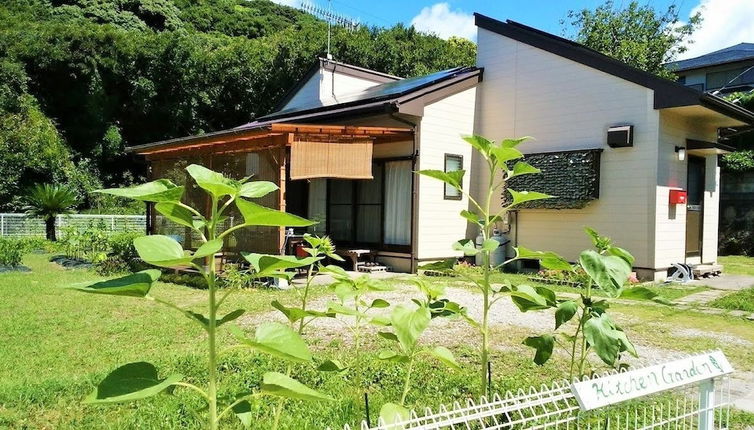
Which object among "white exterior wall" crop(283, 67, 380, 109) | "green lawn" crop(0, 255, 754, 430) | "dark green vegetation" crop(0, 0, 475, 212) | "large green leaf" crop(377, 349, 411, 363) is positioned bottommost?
"green lawn" crop(0, 255, 754, 430)

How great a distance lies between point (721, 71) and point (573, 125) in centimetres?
2210

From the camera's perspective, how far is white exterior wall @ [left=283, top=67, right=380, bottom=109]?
15.1 metres

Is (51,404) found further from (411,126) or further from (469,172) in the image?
(469,172)

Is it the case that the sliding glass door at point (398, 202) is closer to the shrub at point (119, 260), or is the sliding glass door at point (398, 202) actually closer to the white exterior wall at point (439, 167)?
the white exterior wall at point (439, 167)

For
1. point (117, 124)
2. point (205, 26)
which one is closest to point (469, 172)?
point (117, 124)

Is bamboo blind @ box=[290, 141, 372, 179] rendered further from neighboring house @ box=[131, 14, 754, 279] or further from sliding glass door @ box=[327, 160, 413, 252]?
sliding glass door @ box=[327, 160, 413, 252]

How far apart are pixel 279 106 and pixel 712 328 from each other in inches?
571

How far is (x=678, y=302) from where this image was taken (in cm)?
746

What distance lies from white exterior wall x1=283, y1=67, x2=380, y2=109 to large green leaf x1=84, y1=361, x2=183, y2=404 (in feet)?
45.9

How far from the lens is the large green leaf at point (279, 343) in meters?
0.90

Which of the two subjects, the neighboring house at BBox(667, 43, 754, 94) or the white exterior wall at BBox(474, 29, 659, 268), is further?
the neighboring house at BBox(667, 43, 754, 94)

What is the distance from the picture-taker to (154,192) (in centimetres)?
97

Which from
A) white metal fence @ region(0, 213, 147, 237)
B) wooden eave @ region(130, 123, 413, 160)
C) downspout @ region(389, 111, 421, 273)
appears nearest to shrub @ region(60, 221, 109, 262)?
wooden eave @ region(130, 123, 413, 160)

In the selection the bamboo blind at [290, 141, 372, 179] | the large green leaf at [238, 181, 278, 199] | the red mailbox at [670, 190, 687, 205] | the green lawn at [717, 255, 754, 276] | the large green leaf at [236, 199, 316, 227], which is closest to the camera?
the large green leaf at [236, 199, 316, 227]
